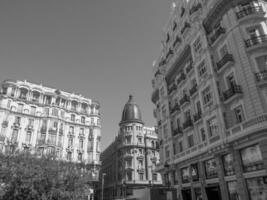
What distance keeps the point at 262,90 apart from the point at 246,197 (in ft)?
29.6

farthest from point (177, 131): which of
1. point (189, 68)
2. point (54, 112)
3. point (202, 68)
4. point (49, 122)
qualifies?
point (54, 112)

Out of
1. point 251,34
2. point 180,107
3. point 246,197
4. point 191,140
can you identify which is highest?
point 251,34

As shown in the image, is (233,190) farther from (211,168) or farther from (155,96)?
(155,96)

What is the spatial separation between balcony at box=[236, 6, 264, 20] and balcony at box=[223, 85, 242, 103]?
7.23 metres

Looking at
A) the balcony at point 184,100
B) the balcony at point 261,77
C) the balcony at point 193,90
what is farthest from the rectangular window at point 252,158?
the balcony at point 184,100

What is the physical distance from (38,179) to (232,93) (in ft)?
62.6

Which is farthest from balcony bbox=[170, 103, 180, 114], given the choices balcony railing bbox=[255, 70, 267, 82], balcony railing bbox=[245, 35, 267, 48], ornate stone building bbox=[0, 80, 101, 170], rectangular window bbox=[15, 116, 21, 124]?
rectangular window bbox=[15, 116, 21, 124]

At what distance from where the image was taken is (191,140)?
1129 inches

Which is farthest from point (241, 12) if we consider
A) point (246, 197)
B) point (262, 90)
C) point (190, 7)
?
point (246, 197)

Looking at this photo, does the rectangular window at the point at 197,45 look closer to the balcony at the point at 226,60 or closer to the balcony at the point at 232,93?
the balcony at the point at 226,60

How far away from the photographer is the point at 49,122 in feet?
179

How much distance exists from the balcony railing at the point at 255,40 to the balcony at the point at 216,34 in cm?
351

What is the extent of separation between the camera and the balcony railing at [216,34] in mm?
24047

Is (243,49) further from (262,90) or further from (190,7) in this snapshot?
(190,7)
